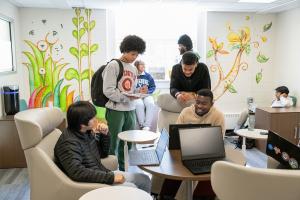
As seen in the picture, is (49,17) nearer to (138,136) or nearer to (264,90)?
(138,136)

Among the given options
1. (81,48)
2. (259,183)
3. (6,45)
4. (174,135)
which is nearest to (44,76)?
(81,48)

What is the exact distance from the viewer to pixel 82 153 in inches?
68.0

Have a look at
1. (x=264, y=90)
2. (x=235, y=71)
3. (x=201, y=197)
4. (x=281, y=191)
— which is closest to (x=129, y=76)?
(x=201, y=197)

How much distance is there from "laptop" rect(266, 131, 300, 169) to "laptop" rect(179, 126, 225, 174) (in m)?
0.31

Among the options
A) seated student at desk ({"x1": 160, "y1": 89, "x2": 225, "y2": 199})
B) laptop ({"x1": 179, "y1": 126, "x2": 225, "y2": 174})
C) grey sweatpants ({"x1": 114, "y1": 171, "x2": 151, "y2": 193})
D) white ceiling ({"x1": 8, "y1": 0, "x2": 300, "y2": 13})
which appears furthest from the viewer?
white ceiling ({"x1": 8, "y1": 0, "x2": 300, "y2": 13})

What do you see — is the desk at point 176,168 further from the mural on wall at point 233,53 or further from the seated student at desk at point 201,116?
the mural on wall at point 233,53

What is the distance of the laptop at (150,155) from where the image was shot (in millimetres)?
1810

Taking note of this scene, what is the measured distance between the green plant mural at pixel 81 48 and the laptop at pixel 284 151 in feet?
11.4

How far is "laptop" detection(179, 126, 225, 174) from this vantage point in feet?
5.90

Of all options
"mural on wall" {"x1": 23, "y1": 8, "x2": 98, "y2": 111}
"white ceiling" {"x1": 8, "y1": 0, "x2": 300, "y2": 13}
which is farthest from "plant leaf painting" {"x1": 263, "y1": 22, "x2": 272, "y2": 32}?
"mural on wall" {"x1": 23, "y1": 8, "x2": 98, "y2": 111}

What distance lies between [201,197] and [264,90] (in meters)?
3.29

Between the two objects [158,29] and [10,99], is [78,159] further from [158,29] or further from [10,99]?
[158,29]

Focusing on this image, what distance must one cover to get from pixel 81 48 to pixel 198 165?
11.3ft

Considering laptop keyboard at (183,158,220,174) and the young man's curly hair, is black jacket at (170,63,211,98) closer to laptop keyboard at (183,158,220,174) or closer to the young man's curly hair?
the young man's curly hair
